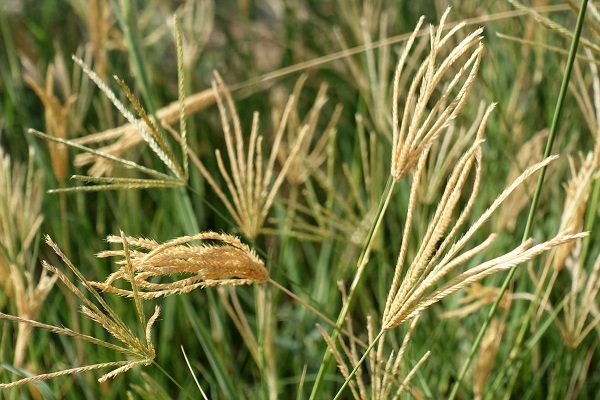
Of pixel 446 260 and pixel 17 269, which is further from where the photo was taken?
pixel 17 269

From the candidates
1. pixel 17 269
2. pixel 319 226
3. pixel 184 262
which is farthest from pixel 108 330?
pixel 319 226

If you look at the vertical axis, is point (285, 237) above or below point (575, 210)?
below

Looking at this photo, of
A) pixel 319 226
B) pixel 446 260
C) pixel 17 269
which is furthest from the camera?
pixel 319 226

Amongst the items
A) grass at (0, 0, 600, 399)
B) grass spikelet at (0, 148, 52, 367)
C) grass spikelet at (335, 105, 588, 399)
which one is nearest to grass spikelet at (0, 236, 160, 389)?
grass at (0, 0, 600, 399)

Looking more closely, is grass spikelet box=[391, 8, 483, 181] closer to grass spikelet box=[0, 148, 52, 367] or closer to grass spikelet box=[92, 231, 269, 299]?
grass spikelet box=[92, 231, 269, 299]

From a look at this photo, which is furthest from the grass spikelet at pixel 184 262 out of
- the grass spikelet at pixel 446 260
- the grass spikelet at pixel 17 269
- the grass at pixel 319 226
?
the grass spikelet at pixel 17 269

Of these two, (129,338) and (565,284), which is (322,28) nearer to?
(565,284)

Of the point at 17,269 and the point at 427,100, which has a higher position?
the point at 427,100

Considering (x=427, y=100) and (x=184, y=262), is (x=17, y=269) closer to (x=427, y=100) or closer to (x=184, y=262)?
(x=184, y=262)

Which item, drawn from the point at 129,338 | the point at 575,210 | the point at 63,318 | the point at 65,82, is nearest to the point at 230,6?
the point at 65,82
